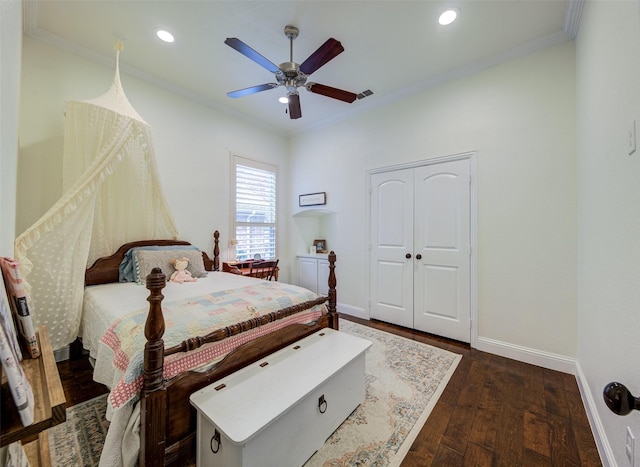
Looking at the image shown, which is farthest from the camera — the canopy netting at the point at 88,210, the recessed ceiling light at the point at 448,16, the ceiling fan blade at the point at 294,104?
the ceiling fan blade at the point at 294,104

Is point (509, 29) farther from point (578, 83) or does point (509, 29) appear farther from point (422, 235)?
point (422, 235)

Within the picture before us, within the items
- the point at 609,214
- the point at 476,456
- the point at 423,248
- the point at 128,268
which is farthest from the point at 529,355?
the point at 128,268

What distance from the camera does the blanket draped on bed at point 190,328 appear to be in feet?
4.18

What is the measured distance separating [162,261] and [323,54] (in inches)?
101

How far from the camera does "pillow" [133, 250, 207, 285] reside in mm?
2738

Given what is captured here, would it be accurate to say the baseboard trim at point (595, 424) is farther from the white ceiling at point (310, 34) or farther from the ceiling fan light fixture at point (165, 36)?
the ceiling fan light fixture at point (165, 36)

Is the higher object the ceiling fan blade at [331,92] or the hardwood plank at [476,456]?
the ceiling fan blade at [331,92]

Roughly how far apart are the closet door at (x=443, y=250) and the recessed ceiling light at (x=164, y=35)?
3013mm

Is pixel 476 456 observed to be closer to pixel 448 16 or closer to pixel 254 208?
pixel 448 16

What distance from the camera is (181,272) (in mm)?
2846

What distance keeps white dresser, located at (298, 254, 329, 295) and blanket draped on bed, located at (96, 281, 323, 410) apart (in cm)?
199

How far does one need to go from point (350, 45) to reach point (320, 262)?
2.91 metres

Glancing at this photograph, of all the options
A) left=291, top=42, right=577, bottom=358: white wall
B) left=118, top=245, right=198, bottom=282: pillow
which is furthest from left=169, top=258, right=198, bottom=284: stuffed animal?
left=291, top=42, right=577, bottom=358: white wall

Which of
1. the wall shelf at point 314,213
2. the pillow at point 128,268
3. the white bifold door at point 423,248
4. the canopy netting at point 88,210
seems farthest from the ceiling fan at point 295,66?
the pillow at point 128,268
